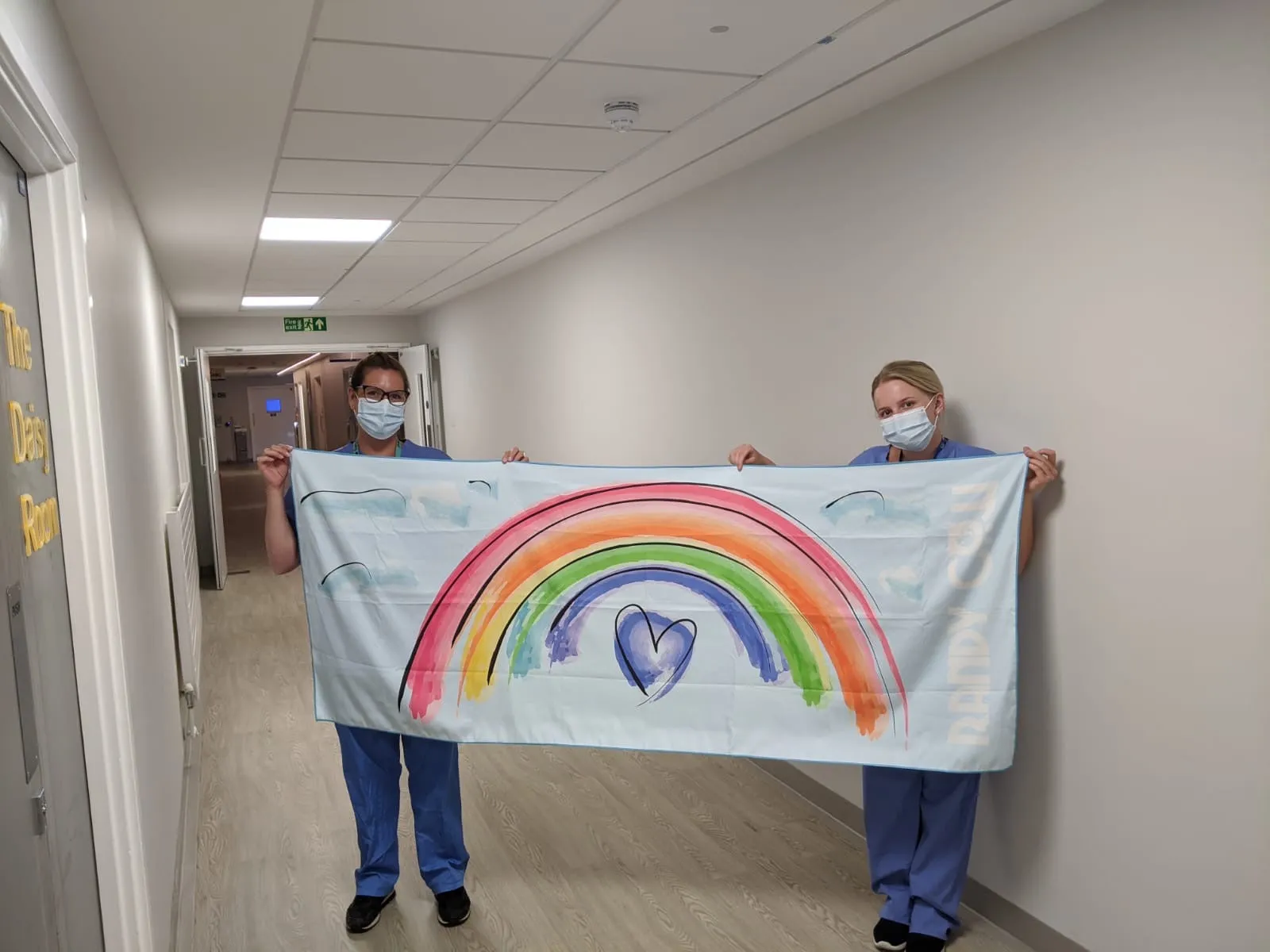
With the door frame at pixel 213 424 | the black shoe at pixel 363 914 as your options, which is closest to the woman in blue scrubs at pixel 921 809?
the black shoe at pixel 363 914

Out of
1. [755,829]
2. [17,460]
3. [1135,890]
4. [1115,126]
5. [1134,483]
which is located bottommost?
[755,829]

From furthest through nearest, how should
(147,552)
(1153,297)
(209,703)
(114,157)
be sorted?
(209,703) → (114,157) → (147,552) → (1153,297)

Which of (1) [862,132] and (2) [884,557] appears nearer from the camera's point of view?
(2) [884,557]

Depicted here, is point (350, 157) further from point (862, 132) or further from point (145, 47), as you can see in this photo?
point (862, 132)

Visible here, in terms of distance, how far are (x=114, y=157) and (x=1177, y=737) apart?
356 cm

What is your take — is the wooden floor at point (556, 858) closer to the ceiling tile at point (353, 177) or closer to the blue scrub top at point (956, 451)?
the blue scrub top at point (956, 451)

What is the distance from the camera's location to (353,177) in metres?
3.54

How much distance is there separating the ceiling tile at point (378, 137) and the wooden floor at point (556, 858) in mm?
2384

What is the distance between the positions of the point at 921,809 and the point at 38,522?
227cm

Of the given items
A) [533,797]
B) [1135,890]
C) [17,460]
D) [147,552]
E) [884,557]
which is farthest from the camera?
[533,797]

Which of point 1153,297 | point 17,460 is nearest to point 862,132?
point 1153,297

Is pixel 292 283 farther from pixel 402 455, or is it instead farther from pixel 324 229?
pixel 402 455

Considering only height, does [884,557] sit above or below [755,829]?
above

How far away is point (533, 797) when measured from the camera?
3.55 m
